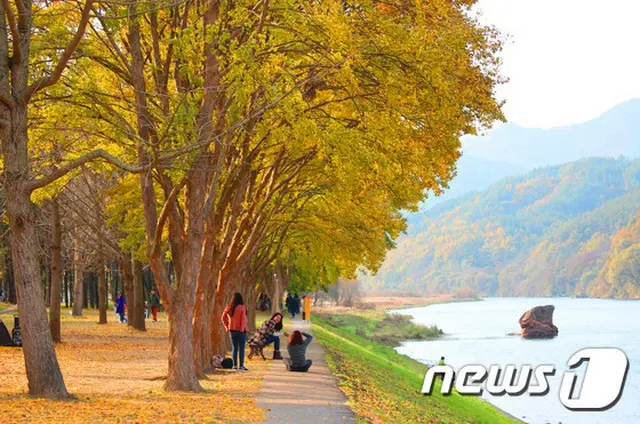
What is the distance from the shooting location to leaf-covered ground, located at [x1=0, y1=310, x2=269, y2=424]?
42.1ft

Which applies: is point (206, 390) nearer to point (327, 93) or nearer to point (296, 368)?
point (296, 368)

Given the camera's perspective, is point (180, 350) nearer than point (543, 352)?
Yes

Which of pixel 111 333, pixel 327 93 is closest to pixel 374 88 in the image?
pixel 327 93

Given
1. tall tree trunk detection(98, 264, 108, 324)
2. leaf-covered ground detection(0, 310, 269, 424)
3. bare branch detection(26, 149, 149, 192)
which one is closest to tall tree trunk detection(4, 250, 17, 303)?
tall tree trunk detection(98, 264, 108, 324)

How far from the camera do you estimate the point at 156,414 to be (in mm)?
13367

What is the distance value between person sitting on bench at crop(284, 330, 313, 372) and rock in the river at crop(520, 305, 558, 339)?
59.2 metres

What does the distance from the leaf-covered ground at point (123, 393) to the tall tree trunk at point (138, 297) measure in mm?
9368

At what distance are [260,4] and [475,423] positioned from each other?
11656mm

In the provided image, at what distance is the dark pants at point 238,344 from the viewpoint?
70.3 feet

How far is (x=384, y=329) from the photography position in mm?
84250

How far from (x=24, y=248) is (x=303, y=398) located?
5.26 meters

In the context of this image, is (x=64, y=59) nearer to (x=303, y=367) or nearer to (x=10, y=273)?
(x=303, y=367)

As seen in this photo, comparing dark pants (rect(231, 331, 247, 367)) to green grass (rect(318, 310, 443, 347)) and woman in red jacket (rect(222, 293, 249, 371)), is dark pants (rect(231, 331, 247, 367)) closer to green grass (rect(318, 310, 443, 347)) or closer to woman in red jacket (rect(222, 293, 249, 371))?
woman in red jacket (rect(222, 293, 249, 371))

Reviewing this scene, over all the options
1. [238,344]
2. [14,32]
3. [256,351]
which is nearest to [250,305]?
[256,351]
